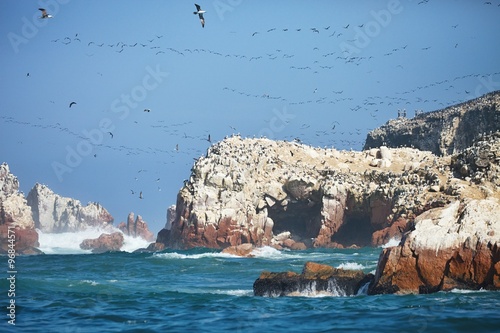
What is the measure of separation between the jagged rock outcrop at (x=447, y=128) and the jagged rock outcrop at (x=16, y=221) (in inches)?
2981

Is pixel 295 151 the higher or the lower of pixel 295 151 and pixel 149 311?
the higher

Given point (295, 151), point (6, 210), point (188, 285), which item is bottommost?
point (188, 285)

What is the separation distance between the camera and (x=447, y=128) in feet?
454

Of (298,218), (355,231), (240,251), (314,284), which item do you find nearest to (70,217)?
(298,218)

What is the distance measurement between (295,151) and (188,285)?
251 feet

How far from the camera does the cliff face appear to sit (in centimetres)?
9488

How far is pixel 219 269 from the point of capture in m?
55.2

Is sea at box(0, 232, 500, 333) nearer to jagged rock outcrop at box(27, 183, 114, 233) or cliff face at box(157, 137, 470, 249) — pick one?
cliff face at box(157, 137, 470, 249)

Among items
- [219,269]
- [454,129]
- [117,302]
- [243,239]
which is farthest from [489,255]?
[454,129]

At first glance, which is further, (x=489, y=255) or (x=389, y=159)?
(x=389, y=159)

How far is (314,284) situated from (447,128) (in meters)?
113

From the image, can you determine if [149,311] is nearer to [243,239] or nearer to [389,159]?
[243,239]

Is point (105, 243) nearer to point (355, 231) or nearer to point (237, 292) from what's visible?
point (355, 231)

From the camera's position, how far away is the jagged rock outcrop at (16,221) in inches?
4510
